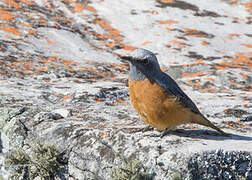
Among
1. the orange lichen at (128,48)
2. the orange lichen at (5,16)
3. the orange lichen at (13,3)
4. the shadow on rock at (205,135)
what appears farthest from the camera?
the orange lichen at (13,3)

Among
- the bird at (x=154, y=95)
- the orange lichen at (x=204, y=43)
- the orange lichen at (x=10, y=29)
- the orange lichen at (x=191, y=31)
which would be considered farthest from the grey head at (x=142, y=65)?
the orange lichen at (x=191, y=31)

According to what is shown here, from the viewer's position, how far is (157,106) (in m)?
4.30

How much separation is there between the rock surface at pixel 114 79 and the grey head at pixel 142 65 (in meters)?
0.88

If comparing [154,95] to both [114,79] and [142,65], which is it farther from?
[114,79]

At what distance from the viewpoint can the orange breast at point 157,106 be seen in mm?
4305

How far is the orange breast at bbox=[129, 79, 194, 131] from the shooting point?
4.30m

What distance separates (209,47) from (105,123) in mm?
8301

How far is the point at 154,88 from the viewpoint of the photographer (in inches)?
173

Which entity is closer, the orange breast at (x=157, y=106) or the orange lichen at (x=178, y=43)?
the orange breast at (x=157, y=106)

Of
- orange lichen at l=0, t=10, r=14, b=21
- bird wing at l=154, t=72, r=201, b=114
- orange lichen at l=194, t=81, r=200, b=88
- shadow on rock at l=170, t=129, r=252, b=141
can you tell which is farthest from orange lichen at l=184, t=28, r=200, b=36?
bird wing at l=154, t=72, r=201, b=114

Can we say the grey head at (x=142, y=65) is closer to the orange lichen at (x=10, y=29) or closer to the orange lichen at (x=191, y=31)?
the orange lichen at (x=10, y=29)

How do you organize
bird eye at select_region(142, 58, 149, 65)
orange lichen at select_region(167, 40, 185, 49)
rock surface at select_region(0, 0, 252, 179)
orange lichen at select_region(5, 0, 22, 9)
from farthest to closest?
orange lichen at select_region(5, 0, 22, 9) < orange lichen at select_region(167, 40, 185, 49) < bird eye at select_region(142, 58, 149, 65) < rock surface at select_region(0, 0, 252, 179)

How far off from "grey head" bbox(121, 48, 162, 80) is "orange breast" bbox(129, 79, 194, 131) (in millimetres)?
88

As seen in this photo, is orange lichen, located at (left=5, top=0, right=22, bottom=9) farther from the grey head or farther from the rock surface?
the grey head
